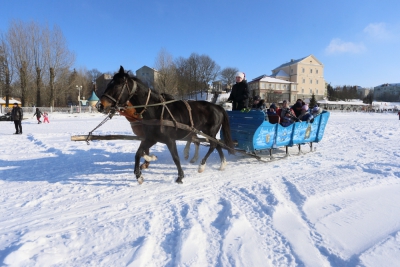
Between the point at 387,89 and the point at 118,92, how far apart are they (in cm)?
16003

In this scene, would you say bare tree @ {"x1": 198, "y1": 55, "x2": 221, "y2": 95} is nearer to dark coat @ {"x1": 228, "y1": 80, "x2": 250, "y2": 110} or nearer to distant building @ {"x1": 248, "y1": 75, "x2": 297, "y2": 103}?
distant building @ {"x1": 248, "y1": 75, "x2": 297, "y2": 103}

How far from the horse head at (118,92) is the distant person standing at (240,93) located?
3121 millimetres

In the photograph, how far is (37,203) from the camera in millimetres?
3742

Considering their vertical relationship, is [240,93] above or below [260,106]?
above

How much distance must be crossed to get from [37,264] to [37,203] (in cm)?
177

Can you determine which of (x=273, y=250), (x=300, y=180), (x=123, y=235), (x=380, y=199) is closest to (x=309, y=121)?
(x=300, y=180)

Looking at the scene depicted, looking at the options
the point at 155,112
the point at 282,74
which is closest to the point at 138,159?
the point at 155,112

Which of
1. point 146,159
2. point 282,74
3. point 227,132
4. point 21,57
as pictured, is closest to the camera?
point 146,159

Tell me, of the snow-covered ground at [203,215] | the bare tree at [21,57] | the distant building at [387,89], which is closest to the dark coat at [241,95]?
the snow-covered ground at [203,215]

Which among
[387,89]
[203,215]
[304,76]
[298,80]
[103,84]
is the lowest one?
[203,215]

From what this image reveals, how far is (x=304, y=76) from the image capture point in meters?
70.2

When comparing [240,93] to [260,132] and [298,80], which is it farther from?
[298,80]

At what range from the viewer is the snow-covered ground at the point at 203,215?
2402 mm

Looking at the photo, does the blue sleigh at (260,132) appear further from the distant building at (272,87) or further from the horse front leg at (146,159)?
the distant building at (272,87)
